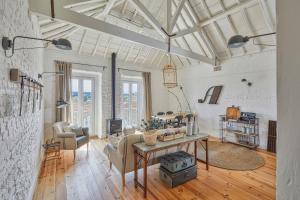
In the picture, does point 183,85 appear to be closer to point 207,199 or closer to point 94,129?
point 94,129

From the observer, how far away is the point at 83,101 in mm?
5773

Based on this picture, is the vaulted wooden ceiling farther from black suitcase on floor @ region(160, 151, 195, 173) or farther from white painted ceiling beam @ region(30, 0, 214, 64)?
black suitcase on floor @ region(160, 151, 195, 173)

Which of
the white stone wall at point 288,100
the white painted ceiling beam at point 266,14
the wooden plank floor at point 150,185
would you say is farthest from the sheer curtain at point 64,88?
the white painted ceiling beam at point 266,14

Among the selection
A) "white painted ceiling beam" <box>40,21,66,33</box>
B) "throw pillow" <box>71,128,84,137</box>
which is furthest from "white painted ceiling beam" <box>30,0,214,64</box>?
"throw pillow" <box>71,128,84,137</box>

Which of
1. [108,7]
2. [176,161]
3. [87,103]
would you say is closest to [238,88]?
[176,161]

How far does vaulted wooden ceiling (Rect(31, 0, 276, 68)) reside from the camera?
3782 mm

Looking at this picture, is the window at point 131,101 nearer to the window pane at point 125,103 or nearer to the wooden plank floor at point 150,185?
the window pane at point 125,103

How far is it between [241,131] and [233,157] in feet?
4.50

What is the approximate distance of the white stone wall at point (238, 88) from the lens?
14.9ft

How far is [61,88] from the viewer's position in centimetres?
486

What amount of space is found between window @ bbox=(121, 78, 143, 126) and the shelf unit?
332 centimetres

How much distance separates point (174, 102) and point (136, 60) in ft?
8.72

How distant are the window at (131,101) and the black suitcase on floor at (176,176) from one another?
405 centimetres

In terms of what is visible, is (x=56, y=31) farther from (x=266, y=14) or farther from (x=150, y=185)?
A: (x=266, y=14)
